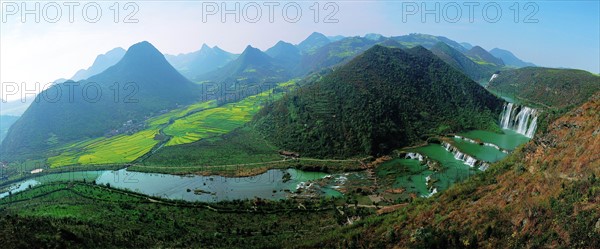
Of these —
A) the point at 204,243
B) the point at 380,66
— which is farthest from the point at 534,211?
the point at 380,66

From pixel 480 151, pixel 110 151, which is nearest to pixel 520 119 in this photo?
pixel 480 151

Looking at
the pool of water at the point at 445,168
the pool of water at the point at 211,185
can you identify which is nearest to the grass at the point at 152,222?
the pool of water at the point at 211,185

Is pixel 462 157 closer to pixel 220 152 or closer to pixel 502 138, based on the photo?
pixel 502 138

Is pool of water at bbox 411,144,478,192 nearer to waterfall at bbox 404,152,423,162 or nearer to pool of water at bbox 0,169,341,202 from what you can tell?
waterfall at bbox 404,152,423,162

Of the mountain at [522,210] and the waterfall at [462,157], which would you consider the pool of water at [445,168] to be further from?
the mountain at [522,210]

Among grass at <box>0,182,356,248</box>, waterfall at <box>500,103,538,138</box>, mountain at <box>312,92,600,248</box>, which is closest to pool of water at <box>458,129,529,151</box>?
waterfall at <box>500,103,538,138</box>

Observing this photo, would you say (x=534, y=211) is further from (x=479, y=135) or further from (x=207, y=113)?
(x=207, y=113)
